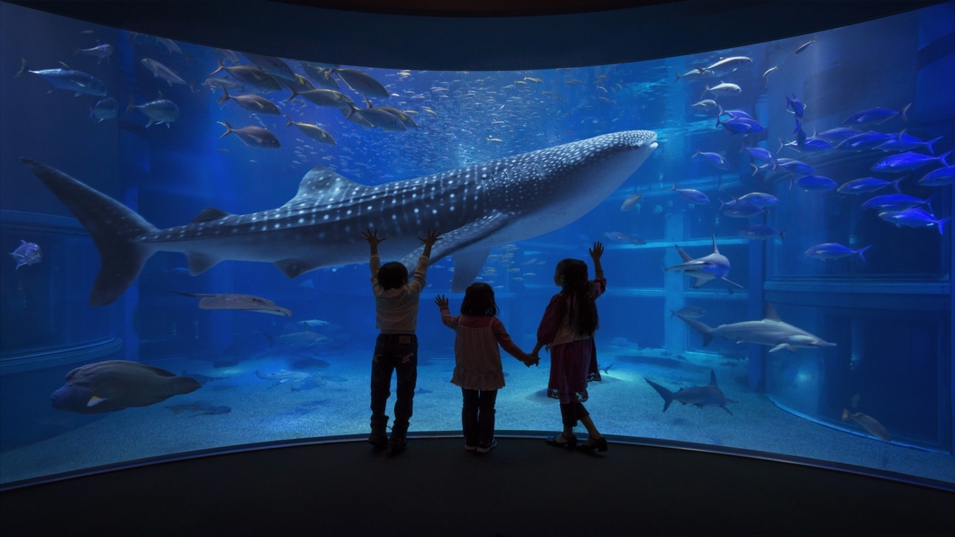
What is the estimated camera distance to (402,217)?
3.99 metres

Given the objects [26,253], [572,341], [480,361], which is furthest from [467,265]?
[26,253]

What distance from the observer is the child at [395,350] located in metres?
2.88

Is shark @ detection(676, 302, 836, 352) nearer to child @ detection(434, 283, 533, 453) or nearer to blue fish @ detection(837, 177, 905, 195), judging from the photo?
blue fish @ detection(837, 177, 905, 195)

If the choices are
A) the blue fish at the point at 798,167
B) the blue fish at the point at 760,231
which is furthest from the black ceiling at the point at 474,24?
the blue fish at the point at 760,231

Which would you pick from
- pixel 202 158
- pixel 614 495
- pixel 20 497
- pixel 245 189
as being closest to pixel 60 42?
pixel 20 497

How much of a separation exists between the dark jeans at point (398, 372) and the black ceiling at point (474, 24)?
230 cm

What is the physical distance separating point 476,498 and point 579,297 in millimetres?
1389

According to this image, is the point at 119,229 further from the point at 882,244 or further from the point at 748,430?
the point at 882,244

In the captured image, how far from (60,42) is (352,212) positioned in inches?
359

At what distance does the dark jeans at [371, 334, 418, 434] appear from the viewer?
9.44 feet

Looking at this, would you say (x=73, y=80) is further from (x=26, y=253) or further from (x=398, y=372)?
(x=398, y=372)

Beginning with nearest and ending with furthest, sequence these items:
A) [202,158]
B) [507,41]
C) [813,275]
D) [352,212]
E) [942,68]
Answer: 1. [507,41]
2. [352,212]
3. [942,68]
4. [813,275]
5. [202,158]

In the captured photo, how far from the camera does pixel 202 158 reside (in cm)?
2172

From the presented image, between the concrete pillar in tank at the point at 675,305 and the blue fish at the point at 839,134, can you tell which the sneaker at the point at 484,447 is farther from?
the concrete pillar in tank at the point at 675,305
